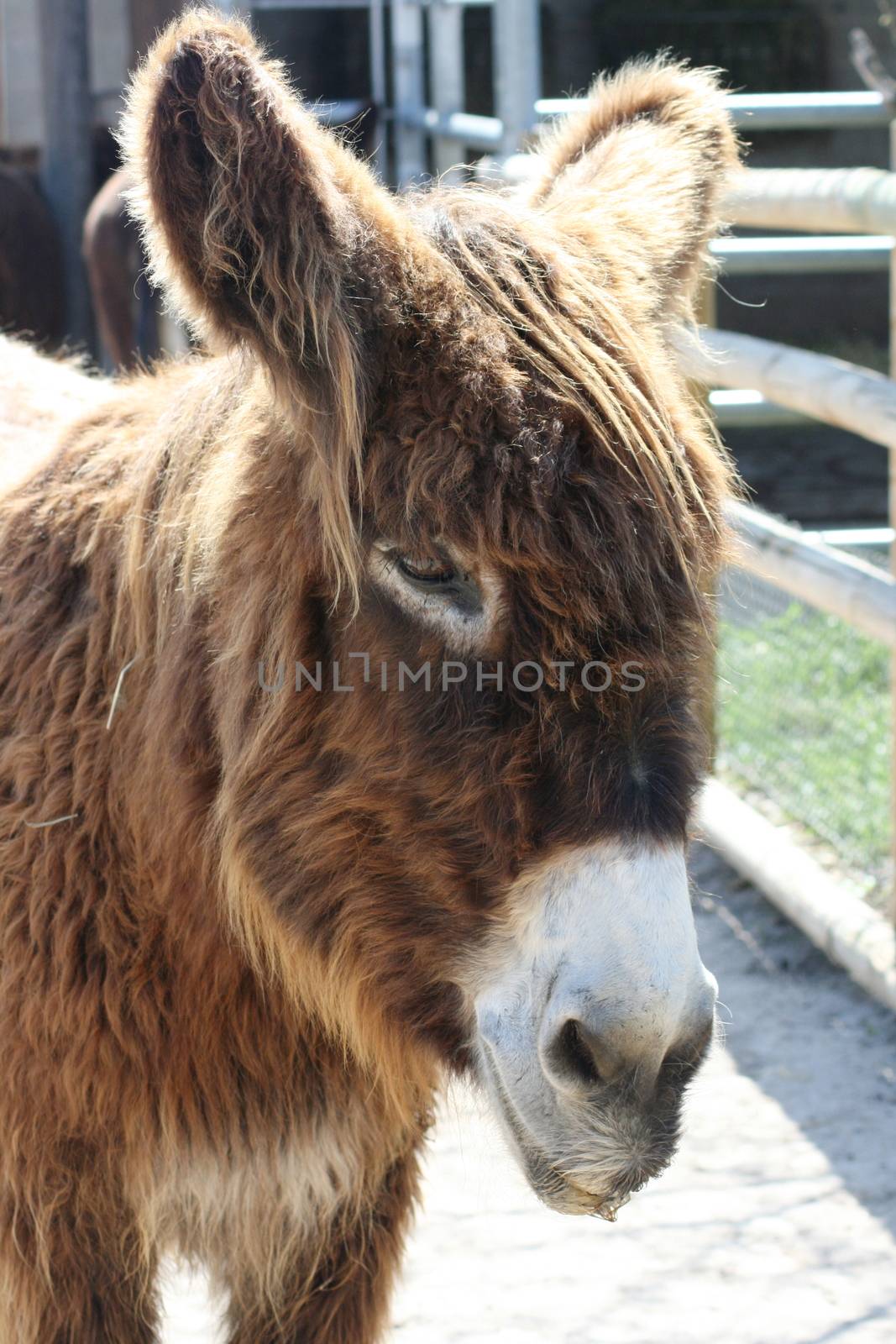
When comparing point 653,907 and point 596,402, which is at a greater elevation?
point 596,402

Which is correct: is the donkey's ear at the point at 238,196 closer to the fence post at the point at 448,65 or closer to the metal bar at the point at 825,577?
the metal bar at the point at 825,577

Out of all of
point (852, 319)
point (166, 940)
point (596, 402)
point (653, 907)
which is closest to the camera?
point (653, 907)

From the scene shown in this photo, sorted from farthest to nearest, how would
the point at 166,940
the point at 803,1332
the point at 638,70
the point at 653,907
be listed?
1. the point at 803,1332
2. the point at 638,70
3. the point at 166,940
4. the point at 653,907

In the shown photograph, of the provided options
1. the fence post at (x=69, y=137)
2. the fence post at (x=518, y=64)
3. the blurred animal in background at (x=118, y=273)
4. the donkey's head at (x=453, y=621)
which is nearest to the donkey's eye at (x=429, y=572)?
the donkey's head at (x=453, y=621)

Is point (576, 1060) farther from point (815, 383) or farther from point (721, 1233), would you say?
point (815, 383)

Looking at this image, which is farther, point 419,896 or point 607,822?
point 419,896

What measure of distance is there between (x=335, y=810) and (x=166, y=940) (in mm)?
416

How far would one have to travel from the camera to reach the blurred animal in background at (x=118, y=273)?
21.9 ft

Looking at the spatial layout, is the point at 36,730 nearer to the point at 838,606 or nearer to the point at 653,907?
the point at 653,907

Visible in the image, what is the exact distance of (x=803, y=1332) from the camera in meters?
2.71

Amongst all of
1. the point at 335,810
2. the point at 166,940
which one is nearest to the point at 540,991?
the point at 335,810

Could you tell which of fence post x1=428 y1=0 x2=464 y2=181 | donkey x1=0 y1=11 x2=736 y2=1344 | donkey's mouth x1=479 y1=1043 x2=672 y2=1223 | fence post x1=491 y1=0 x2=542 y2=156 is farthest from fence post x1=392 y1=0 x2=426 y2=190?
donkey's mouth x1=479 y1=1043 x2=672 y2=1223

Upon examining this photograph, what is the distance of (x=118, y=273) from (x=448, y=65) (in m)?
1.97

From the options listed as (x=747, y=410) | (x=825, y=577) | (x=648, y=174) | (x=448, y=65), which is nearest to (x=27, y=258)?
(x=448, y=65)
